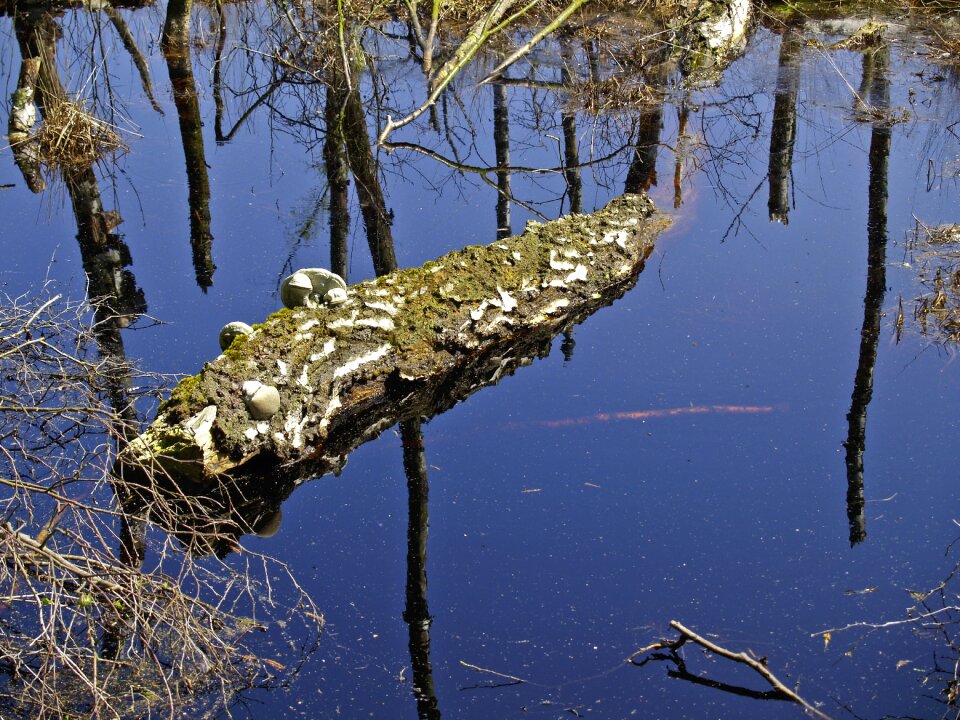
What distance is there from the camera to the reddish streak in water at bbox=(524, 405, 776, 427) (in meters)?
4.04

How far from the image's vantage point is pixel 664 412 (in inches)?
160

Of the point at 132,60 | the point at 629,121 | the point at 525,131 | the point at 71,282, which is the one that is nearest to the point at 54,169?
the point at 71,282

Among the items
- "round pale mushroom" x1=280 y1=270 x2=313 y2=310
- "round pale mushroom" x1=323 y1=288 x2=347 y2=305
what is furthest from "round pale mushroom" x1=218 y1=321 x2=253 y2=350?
"round pale mushroom" x1=323 y1=288 x2=347 y2=305

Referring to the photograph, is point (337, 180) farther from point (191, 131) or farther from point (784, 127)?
point (784, 127)

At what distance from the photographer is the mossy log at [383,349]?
3592mm

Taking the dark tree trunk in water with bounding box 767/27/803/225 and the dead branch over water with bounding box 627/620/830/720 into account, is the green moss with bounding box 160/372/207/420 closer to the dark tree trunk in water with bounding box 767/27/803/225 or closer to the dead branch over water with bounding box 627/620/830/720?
the dead branch over water with bounding box 627/620/830/720

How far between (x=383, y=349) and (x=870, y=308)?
90.0 inches

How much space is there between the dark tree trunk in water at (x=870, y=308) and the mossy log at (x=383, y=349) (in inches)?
44.4

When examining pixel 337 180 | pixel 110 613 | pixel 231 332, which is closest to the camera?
pixel 110 613

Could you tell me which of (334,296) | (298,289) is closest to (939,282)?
(334,296)

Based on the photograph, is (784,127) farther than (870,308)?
Yes

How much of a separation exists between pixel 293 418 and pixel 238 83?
186 inches

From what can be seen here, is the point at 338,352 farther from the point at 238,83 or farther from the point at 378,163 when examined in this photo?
the point at 238,83

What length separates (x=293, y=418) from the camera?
3.73 metres
